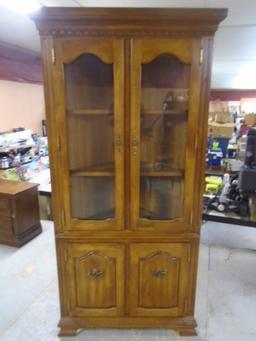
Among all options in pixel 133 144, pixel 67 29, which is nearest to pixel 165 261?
pixel 133 144

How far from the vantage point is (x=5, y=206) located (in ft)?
8.91

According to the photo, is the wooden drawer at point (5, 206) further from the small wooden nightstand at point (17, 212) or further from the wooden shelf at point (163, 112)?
the wooden shelf at point (163, 112)

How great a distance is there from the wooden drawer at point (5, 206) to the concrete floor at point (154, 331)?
0.39m

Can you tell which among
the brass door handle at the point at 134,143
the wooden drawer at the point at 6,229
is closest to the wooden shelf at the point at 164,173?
the brass door handle at the point at 134,143

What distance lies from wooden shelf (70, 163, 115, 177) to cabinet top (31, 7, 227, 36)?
0.69m

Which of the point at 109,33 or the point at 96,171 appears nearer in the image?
the point at 109,33

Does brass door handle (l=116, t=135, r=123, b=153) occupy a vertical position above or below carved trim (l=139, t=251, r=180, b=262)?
above

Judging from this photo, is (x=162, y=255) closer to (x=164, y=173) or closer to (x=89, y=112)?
(x=164, y=173)

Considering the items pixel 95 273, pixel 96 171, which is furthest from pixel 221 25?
pixel 95 273

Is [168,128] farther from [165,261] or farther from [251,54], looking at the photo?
[251,54]

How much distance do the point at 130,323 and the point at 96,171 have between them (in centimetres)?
104

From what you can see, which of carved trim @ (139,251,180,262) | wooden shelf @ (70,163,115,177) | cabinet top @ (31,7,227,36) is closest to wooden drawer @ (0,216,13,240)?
wooden shelf @ (70,163,115,177)

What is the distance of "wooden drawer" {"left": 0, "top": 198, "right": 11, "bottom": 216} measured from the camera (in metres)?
2.70

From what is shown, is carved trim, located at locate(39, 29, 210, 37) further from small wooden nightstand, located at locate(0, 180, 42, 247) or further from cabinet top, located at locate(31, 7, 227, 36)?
small wooden nightstand, located at locate(0, 180, 42, 247)
